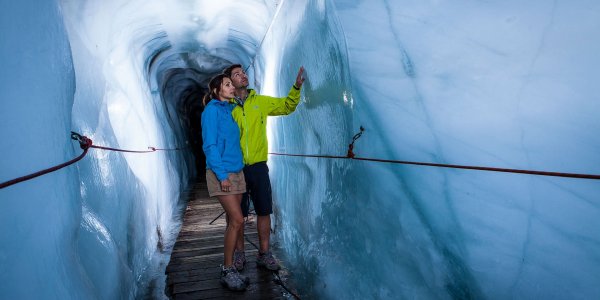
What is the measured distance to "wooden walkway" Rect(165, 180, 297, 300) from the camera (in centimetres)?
342

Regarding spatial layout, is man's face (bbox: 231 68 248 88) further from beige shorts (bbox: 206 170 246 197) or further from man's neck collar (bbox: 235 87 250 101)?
beige shorts (bbox: 206 170 246 197)

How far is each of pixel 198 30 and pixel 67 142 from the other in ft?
13.4

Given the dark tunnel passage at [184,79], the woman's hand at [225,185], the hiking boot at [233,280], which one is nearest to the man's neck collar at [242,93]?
the woman's hand at [225,185]

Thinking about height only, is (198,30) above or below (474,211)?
above

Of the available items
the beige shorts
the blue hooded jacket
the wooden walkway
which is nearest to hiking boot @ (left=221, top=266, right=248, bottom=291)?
the wooden walkway

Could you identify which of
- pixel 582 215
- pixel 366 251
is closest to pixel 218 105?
pixel 366 251

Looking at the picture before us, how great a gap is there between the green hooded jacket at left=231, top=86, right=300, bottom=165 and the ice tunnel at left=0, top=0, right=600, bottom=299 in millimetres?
211

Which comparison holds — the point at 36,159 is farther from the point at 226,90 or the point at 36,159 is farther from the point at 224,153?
the point at 226,90

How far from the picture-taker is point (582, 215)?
99cm

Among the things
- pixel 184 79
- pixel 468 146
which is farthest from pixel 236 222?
pixel 184 79

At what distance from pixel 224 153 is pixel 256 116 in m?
0.49

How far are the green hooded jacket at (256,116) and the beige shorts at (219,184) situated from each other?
29 cm

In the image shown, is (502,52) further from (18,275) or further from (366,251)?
(18,275)

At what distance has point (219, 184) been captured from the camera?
9.62 feet
